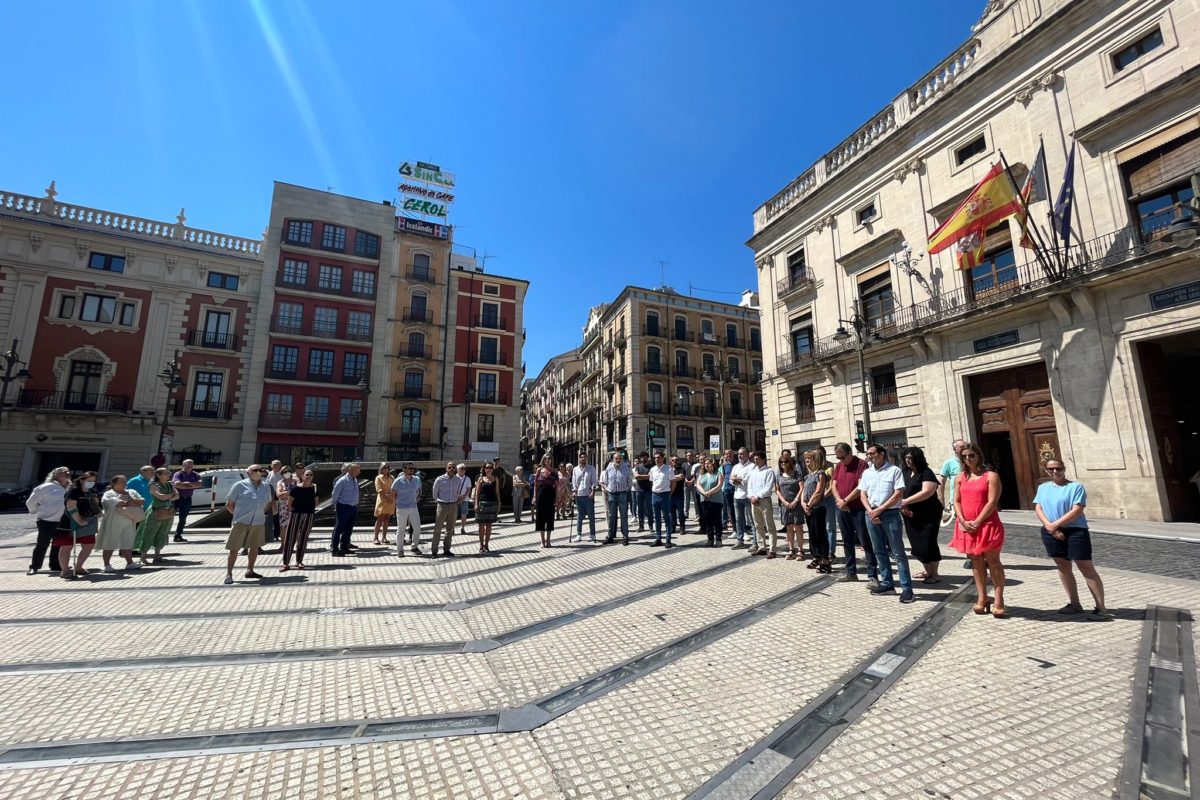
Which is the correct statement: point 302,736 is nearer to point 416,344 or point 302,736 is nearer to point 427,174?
point 416,344

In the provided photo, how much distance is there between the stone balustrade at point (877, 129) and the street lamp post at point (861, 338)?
22.7ft

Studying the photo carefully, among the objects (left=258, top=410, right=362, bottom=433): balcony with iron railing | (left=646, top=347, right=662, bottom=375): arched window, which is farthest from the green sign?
(left=646, top=347, right=662, bottom=375): arched window

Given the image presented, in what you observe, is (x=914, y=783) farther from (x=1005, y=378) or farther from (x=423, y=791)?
(x=1005, y=378)

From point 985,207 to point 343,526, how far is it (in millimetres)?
19267

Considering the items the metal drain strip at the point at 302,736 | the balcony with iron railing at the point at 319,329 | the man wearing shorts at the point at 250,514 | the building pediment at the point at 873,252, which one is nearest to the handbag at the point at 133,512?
the man wearing shorts at the point at 250,514

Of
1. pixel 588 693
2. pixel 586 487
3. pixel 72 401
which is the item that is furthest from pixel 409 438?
pixel 588 693

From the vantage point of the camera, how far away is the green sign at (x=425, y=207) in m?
36.4

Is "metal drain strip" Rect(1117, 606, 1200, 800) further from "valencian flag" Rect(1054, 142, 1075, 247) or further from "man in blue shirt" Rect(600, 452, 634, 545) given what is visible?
"valencian flag" Rect(1054, 142, 1075, 247)

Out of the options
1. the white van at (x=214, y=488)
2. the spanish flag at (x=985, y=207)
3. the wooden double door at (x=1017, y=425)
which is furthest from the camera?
the white van at (x=214, y=488)

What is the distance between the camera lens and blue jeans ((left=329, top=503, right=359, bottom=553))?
9.07 meters

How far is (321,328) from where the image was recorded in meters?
31.4

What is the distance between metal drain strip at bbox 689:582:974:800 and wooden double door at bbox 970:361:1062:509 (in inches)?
541

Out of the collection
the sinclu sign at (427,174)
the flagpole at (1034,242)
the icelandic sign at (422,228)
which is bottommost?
the flagpole at (1034,242)

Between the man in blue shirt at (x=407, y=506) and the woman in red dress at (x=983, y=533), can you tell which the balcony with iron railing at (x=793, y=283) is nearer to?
the woman in red dress at (x=983, y=533)
